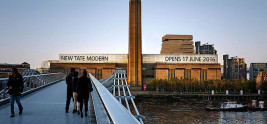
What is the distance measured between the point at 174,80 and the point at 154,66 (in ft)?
37.9

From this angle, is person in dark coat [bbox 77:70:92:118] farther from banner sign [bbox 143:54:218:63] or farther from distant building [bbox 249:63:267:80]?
distant building [bbox 249:63:267:80]

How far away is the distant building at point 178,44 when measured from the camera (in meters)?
185

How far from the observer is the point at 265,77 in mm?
133125

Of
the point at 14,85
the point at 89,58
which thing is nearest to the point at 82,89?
the point at 14,85

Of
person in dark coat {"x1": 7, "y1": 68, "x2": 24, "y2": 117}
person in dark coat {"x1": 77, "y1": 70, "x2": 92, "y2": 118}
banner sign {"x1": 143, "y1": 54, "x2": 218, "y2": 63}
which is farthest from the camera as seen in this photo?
banner sign {"x1": 143, "y1": 54, "x2": 218, "y2": 63}

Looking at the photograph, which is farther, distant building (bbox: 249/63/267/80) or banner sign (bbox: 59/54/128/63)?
distant building (bbox: 249/63/267/80)

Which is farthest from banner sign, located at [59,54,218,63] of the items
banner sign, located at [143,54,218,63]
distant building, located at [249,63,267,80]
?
distant building, located at [249,63,267,80]

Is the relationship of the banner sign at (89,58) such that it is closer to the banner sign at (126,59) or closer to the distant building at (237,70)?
the banner sign at (126,59)

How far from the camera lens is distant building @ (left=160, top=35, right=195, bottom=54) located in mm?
184625

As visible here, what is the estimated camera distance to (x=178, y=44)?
186 m

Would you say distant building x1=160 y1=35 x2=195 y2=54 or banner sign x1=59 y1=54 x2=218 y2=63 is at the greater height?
distant building x1=160 y1=35 x2=195 y2=54

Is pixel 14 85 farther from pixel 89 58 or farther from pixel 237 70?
pixel 237 70

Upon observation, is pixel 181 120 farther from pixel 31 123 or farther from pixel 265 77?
pixel 265 77

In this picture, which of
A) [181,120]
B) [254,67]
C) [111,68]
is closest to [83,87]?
[181,120]
